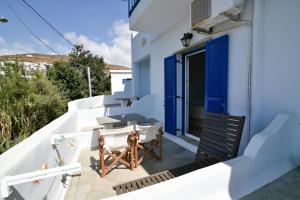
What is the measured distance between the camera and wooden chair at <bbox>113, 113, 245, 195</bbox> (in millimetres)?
2388

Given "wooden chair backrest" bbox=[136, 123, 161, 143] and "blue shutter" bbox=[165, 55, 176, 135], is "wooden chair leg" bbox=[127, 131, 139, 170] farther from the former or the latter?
"blue shutter" bbox=[165, 55, 176, 135]

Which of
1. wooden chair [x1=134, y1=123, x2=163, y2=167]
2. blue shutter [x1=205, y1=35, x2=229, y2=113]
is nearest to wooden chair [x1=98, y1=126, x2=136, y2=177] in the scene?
wooden chair [x1=134, y1=123, x2=163, y2=167]

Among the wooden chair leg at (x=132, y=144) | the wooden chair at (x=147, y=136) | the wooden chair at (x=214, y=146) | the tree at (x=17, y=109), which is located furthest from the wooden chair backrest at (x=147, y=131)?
the tree at (x=17, y=109)

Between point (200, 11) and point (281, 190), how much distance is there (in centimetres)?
288

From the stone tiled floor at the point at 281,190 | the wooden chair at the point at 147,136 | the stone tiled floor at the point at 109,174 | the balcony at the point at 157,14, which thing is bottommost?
the stone tiled floor at the point at 109,174

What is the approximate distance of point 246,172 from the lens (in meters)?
2.04

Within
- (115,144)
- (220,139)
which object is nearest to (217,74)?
(220,139)

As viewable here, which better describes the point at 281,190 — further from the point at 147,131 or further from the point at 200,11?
the point at 200,11

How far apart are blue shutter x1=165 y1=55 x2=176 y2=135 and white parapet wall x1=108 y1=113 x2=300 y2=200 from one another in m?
3.00

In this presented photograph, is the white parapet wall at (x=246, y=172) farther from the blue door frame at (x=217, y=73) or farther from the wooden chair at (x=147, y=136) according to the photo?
the wooden chair at (x=147, y=136)

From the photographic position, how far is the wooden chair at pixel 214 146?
2388mm

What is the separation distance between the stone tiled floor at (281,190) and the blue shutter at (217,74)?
1.41 meters

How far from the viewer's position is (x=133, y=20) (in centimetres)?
515

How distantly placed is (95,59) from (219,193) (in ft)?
84.7
